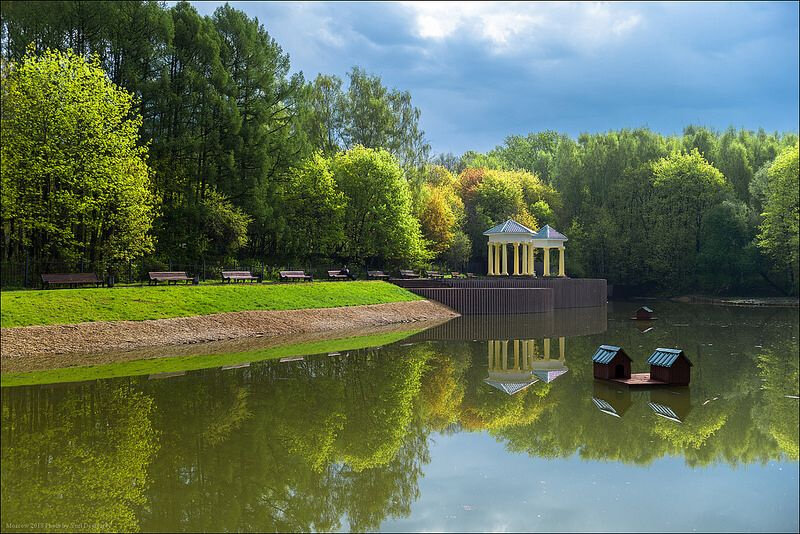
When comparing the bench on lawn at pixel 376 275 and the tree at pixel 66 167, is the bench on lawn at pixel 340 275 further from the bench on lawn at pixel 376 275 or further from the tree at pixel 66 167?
the tree at pixel 66 167

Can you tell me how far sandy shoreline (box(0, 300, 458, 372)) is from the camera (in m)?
20.9

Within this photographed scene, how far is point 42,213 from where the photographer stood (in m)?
31.0

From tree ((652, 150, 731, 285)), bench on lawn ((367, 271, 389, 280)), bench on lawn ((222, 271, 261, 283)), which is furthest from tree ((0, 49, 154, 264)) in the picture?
tree ((652, 150, 731, 285))

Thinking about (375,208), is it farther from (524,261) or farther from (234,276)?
(234,276)

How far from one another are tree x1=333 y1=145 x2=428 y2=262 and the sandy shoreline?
48.7ft

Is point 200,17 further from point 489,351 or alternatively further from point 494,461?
point 494,461

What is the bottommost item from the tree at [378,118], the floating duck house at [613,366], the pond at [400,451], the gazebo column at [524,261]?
the pond at [400,451]

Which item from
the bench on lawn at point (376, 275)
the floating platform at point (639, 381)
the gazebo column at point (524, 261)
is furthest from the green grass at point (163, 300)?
the floating platform at point (639, 381)

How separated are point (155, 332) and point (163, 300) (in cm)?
308

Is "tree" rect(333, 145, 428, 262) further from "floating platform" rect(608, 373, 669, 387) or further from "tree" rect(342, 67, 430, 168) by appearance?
"floating platform" rect(608, 373, 669, 387)

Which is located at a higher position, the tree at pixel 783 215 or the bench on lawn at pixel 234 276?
the tree at pixel 783 215

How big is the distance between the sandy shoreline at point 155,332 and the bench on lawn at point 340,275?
6.97 meters

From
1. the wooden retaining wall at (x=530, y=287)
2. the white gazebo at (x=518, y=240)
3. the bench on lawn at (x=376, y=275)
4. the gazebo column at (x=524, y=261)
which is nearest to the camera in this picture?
the wooden retaining wall at (x=530, y=287)

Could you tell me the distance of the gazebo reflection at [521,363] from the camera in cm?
1753
